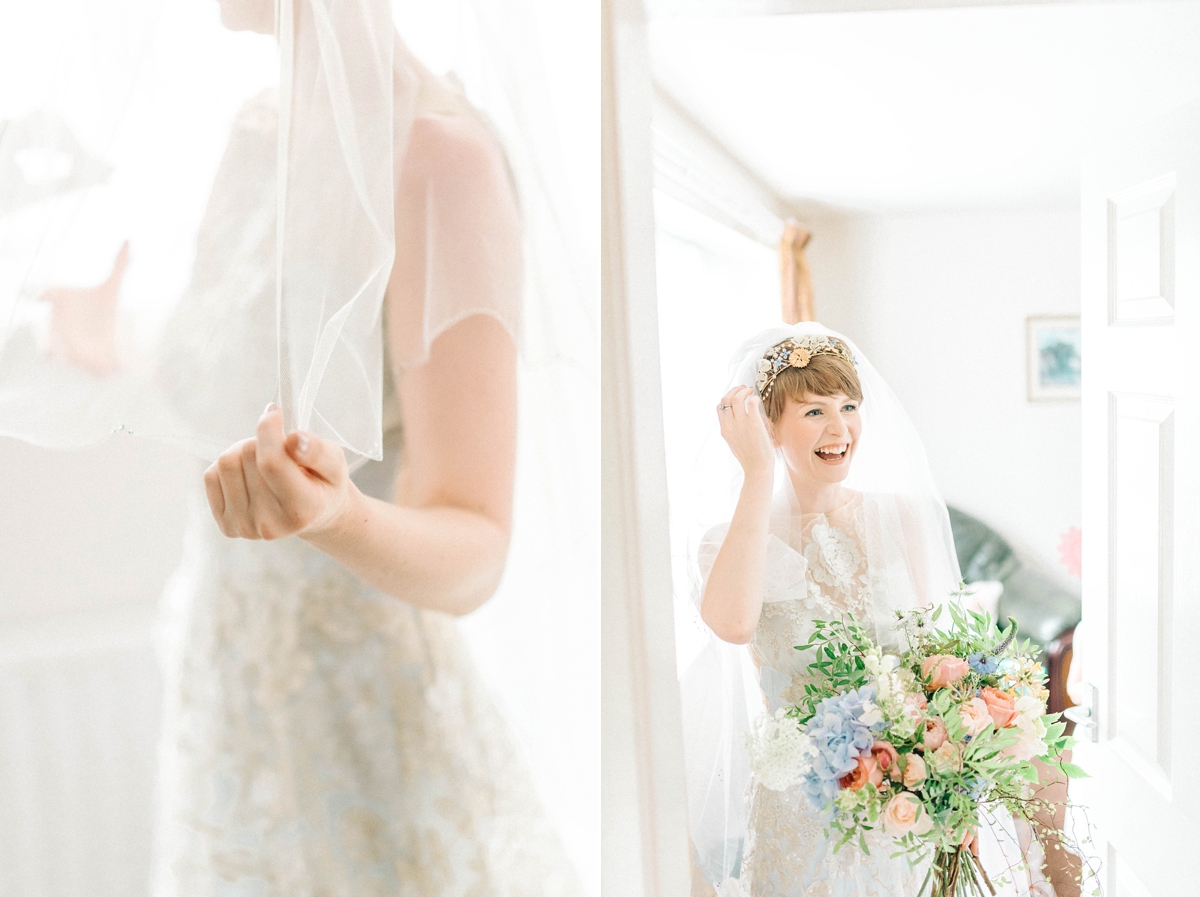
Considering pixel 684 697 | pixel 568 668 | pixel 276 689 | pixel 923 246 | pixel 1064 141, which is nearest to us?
pixel 276 689

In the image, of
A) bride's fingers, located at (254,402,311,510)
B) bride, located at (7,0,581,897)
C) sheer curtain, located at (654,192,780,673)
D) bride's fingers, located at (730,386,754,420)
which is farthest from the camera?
sheer curtain, located at (654,192,780,673)

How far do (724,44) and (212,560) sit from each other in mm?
1921

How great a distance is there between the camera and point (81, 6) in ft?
1.51

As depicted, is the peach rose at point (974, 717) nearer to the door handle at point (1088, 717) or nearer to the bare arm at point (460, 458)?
the door handle at point (1088, 717)

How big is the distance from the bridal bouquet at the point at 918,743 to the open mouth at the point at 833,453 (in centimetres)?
31

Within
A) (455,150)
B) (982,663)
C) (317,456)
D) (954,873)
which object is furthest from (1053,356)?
(317,456)

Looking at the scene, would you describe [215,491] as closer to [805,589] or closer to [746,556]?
[746,556]

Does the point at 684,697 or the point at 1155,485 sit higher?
the point at 1155,485

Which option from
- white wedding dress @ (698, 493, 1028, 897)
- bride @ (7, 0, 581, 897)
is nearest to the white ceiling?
white wedding dress @ (698, 493, 1028, 897)

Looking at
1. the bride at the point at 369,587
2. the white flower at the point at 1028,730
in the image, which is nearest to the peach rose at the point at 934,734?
Answer: the white flower at the point at 1028,730

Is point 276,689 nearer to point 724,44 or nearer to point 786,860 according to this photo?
point 786,860

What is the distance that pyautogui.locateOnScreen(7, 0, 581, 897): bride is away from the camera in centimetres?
50

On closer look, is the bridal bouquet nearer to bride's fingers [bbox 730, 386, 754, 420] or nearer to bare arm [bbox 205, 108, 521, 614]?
bride's fingers [bbox 730, 386, 754, 420]

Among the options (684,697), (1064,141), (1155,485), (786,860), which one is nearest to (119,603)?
(786,860)
